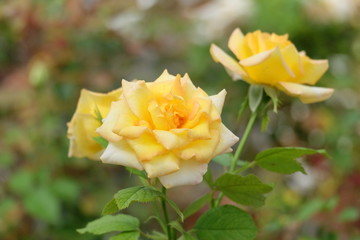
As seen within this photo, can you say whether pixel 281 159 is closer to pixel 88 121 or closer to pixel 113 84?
pixel 88 121

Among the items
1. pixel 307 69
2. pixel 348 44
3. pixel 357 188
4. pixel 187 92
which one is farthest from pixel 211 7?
pixel 187 92

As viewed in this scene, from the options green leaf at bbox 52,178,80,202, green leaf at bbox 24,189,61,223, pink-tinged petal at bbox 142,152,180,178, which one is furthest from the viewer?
green leaf at bbox 52,178,80,202

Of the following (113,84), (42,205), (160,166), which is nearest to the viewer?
(160,166)

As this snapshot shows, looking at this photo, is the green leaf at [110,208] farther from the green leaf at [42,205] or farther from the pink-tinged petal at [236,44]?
the green leaf at [42,205]

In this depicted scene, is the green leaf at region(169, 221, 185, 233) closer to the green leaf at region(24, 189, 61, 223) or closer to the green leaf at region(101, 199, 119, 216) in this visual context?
the green leaf at region(101, 199, 119, 216)

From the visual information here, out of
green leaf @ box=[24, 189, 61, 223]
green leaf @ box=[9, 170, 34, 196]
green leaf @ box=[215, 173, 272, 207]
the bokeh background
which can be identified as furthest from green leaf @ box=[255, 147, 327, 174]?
green leaf @ box=[9, 170, 34, 196]

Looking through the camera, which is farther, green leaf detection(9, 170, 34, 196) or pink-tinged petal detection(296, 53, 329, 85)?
green leaf detection(9, 170, 34, 196)

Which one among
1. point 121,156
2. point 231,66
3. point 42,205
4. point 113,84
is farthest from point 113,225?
point 113,84
